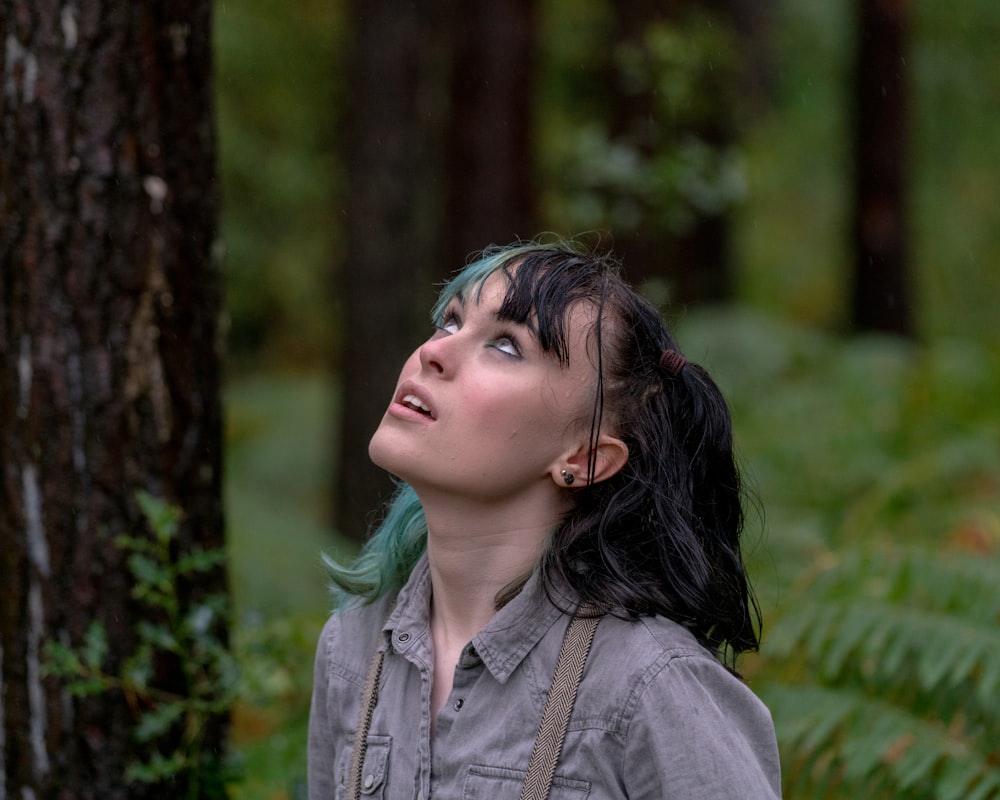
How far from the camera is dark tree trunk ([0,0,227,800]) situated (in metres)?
2.55

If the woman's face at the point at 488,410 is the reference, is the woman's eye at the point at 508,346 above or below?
above

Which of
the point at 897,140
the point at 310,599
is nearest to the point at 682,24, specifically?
the point at 897,140

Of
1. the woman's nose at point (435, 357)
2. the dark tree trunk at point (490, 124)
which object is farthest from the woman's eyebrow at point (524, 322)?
the dark tree trunk at point (490, 124)

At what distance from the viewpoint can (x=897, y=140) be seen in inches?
473

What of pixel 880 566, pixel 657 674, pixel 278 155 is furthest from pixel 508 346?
pixel 278 155

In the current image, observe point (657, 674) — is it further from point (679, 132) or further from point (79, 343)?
point (679, 132)

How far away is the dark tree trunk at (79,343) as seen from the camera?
255cm

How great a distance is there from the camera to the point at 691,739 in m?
1.76

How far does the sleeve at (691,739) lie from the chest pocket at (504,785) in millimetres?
86

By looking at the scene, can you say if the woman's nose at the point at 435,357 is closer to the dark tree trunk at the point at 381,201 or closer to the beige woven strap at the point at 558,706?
the beige woven strap at the point at 558,706

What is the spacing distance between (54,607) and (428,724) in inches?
43.0

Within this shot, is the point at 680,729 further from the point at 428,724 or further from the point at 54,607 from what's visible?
the point at 54,607

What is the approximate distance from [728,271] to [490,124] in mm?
7107

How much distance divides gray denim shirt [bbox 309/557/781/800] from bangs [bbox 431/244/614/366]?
44cm
